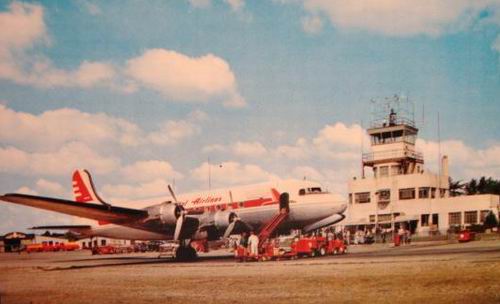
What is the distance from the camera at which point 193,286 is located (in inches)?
575

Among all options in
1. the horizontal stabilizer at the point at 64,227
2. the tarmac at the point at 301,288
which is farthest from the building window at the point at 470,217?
the tarmac at the point at 301,288

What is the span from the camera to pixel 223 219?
94.9 ft

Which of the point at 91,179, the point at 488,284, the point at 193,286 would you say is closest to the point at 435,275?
the point at 488,284

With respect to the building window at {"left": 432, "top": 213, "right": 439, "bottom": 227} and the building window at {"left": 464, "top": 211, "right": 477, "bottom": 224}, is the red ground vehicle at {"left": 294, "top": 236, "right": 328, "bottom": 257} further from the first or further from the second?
the building window at {"left": 432, "top": 213, "right": 439, "bottom": 227}

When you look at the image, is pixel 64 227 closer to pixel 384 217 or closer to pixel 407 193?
pixel 384 217

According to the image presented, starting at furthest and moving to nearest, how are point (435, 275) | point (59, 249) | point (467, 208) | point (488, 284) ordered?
1. point (59, 249)
2. point (467, 208)
3. point (435, 275)
4. point (488, 284)

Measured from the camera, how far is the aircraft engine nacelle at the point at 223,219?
1138 inches

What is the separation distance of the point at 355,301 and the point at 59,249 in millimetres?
78297

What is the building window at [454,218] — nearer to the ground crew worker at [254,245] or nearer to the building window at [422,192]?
the building window at [422,192]

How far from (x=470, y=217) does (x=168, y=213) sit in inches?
1707

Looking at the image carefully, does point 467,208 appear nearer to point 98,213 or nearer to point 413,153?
point 413,153

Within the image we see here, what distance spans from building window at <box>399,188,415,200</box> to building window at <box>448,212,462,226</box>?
4677 millimetres

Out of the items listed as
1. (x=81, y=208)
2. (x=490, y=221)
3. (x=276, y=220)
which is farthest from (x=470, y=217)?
(x=81, y=208)

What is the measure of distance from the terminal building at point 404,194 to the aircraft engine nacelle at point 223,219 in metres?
36.5
